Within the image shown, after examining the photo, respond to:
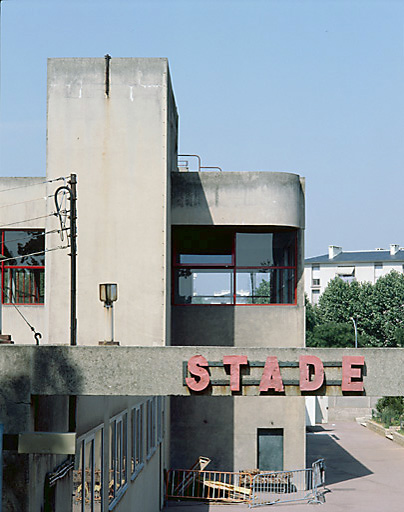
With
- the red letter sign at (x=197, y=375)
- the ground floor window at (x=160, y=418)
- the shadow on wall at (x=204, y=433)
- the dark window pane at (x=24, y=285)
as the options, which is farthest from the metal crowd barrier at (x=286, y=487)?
the red letter sign at (x=197, y=375)

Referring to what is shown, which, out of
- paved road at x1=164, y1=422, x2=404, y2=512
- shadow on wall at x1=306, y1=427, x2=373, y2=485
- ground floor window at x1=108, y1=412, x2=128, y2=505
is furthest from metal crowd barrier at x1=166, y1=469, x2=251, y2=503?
ground floor window at x1=108, y1=412, x2=128, y2=505

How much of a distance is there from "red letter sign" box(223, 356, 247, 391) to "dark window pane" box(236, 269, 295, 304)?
60.4 ft

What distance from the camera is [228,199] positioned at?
30.9 meters

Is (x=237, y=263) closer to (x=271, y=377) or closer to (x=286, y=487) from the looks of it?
(x=286, y=487)

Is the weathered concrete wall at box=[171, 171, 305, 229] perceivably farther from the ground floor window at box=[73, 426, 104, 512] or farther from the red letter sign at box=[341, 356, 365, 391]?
the red letter sign at box=[341, 356, 365, 391]

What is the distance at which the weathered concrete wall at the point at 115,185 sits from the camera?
2709 cm

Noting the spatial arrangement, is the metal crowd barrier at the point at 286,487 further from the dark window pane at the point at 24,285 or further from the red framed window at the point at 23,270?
the red framed window at the point at 23,270

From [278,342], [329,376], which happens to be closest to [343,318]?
[278,342]

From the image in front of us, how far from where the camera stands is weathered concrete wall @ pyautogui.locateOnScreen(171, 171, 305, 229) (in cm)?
3091

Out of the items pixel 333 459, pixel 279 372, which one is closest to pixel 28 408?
pixel 279 372

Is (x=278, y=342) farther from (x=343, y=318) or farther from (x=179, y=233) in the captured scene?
(x=343, y=318)

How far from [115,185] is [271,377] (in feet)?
51.8

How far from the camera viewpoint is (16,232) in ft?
104

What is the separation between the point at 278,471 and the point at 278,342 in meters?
4.84
